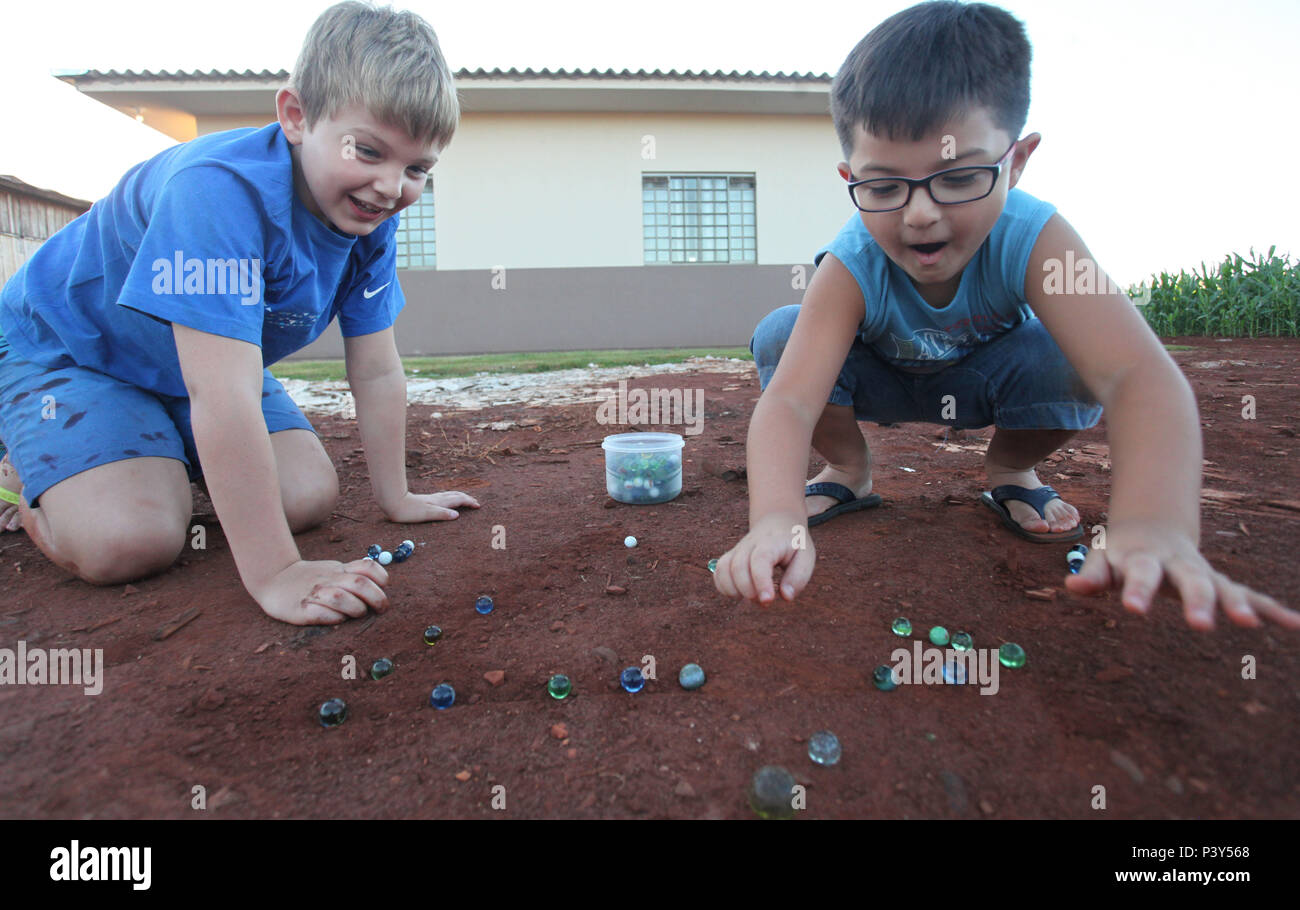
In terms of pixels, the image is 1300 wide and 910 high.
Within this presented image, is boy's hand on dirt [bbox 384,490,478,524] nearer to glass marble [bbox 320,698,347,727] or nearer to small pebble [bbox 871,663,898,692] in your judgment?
glass marble [bbox 320,698,347,727]

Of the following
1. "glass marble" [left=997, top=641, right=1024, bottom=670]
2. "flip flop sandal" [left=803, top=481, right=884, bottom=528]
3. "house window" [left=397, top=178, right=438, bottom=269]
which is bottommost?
"glass marble" [left=997, top=641, right=1024, bottom=670]

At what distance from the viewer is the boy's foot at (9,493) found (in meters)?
2.68

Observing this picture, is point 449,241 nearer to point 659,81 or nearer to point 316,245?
point 659,81

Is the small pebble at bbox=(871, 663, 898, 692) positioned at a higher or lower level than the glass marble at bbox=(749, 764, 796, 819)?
higher

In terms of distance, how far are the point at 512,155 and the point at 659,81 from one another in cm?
256

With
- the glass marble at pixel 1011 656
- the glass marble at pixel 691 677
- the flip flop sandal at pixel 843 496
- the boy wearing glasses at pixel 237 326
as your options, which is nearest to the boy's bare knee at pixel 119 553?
the boy wearing glasses at pixel 237 326

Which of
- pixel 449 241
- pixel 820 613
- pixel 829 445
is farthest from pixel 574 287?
pixel 820 613

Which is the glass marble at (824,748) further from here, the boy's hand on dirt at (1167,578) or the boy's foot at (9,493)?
the boy's foot at (9,493)

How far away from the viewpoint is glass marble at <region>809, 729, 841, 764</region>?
50.0 inches

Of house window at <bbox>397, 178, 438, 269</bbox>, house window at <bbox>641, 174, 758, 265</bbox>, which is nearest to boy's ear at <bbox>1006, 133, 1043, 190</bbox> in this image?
house window at <bbox>641, 174, 758, 265</bbox>

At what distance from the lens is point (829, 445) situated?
8.34ft

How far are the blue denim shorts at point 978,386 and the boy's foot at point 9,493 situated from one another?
2.68 metres

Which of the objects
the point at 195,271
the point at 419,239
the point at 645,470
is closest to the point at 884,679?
the point at 645,470

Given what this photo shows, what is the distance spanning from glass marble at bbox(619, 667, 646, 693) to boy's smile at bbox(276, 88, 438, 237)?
48.7 inches
